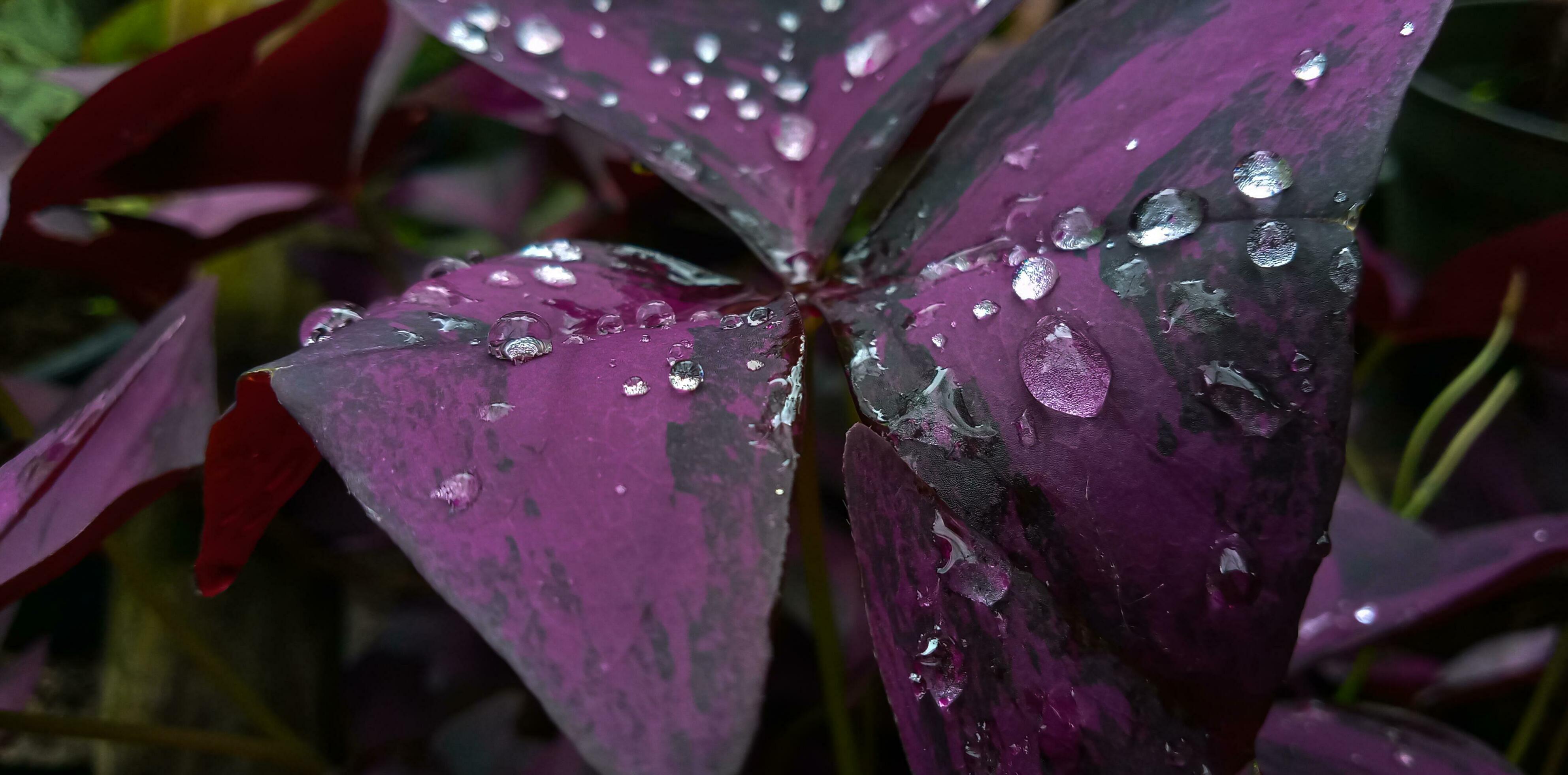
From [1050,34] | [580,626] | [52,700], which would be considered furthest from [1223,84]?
[52,700]

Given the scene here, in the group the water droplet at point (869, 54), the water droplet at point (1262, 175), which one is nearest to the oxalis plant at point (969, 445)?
the water droplet at point (1262, 175)

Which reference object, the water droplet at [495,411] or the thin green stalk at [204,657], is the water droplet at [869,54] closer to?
the water droplet at [495,411]

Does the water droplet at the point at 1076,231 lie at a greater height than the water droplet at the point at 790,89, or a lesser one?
lesser

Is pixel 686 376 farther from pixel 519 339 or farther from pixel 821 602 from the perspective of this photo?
pixel 821 602

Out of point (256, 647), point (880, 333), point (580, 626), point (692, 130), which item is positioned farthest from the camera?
point (256, 647)

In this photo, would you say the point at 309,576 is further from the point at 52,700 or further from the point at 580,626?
the point at 580,626
